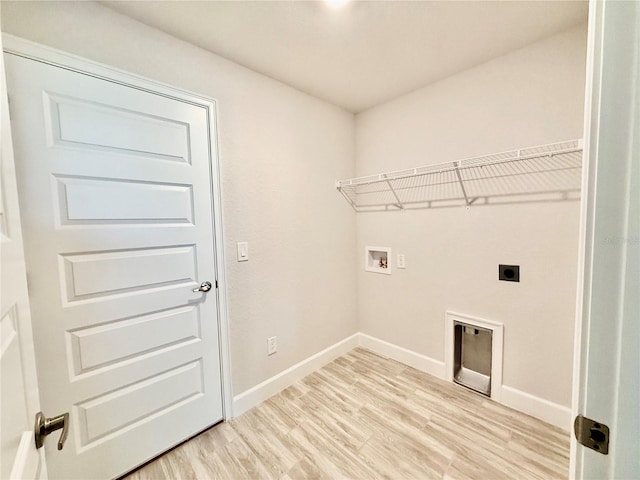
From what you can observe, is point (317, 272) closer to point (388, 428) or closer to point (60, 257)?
point (388, 428)

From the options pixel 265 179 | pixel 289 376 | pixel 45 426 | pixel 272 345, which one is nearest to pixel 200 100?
pixel 265 179

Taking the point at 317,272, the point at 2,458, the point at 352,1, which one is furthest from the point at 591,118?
the point at 317,272

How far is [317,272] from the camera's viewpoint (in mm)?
2309

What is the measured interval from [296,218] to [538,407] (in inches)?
82.5

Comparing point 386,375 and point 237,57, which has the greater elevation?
point 237,57

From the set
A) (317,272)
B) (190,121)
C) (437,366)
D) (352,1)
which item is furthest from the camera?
(317,272)

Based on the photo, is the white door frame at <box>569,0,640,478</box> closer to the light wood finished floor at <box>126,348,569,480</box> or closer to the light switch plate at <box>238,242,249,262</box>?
the light wood finished floor at <box>126,348,569,480</box>

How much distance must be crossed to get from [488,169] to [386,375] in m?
1.79

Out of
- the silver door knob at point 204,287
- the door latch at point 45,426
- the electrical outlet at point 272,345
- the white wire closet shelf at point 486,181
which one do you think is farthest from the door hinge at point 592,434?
the electrical outlet at point 272,345

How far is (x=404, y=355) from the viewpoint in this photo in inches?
92.4

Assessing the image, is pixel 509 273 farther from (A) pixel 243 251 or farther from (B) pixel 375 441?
(A) pixel 243 251

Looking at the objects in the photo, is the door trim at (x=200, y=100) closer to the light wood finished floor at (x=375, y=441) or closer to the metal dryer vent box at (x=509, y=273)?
the light wood finished floor at (x=375, y=441)

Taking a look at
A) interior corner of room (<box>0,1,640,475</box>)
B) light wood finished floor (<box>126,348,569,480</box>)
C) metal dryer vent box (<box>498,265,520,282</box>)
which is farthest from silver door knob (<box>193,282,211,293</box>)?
metal dryer vent box (<box>498,265,520,282</box>)

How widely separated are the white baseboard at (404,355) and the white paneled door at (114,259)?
1.55m
